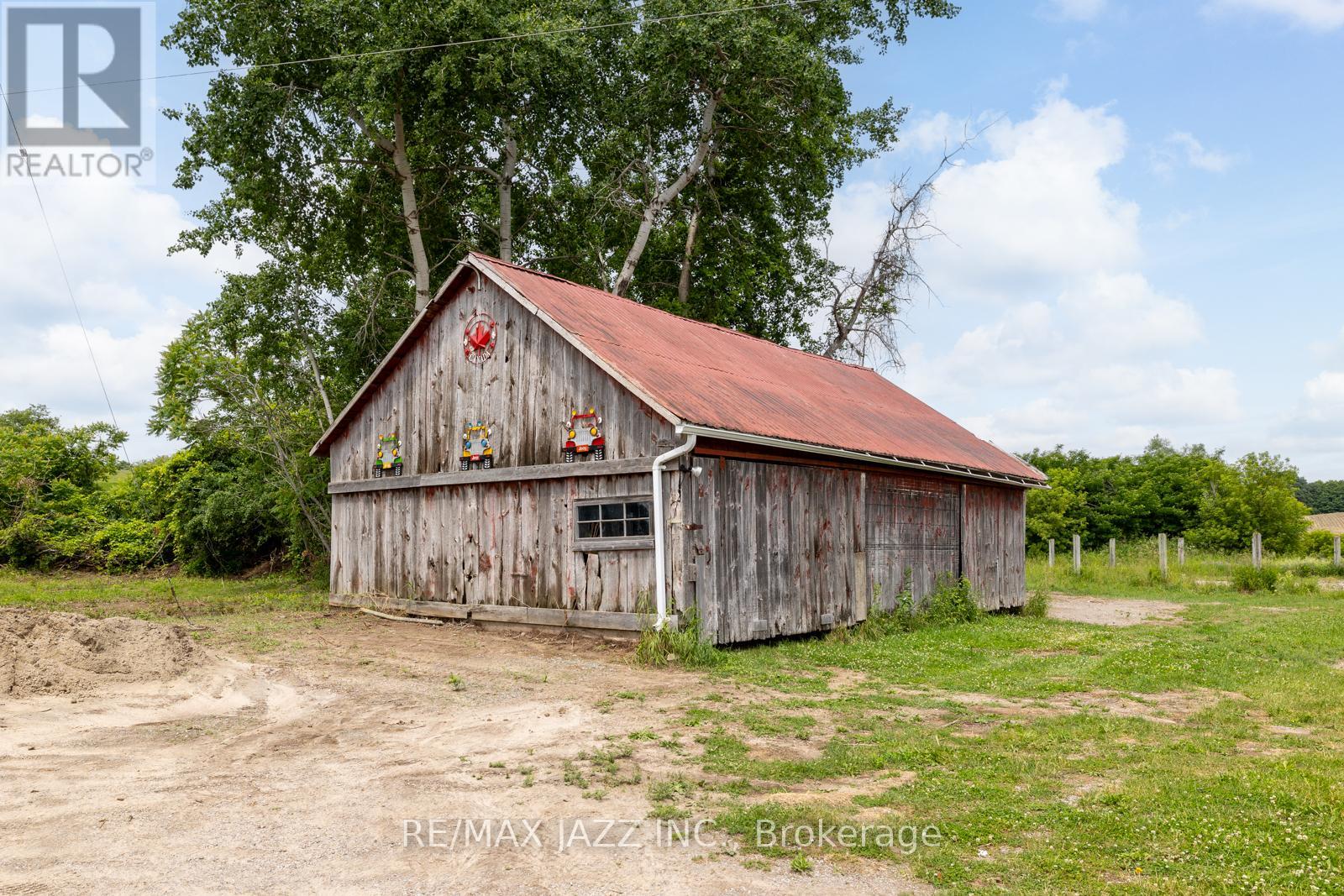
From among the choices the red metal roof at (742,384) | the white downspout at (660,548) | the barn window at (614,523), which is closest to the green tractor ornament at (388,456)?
the red metal roof at (742,384)

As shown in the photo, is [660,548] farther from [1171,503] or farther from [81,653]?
[1171,503]

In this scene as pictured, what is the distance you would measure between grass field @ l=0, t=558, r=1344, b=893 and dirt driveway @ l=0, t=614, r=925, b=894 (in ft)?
1.35

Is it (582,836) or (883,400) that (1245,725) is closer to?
(582,836)

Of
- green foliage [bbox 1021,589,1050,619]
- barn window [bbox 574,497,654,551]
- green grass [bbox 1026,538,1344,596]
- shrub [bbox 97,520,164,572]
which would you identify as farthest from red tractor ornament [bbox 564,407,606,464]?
shrub [bbox 97,520,164,572]

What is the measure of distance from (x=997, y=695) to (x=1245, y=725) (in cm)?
235

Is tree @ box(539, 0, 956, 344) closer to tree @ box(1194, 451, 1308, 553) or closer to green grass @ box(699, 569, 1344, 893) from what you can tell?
green grass @ box(699, 569, 1344, 893)

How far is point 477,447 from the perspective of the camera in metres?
15.3

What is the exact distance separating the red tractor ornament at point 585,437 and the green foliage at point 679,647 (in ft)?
8.86

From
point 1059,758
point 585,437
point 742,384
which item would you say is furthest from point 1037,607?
point 1059,758

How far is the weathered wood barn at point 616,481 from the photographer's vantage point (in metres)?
12.8

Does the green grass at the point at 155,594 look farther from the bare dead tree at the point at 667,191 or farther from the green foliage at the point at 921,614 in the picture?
the bare dead tree at the point at 667,191

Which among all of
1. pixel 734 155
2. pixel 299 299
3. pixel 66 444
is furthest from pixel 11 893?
pixel 66 444

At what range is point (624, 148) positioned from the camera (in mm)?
28203

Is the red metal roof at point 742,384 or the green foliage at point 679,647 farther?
the red metal roof at point 742,384
